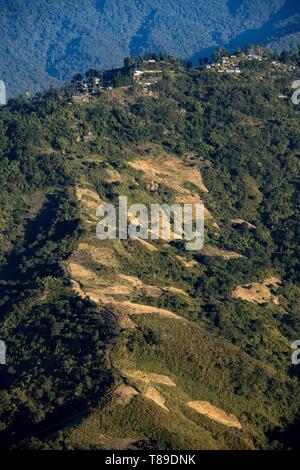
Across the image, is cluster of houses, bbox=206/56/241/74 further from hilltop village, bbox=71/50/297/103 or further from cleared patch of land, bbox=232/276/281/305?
cleared patch of land, bbox=232/276/281/305

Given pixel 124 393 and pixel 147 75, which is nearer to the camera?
pixel 124 393

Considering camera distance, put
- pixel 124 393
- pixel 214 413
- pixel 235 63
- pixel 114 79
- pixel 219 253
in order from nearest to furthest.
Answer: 1. pixel 124 393
2. pixel 214 413
3. pixel 219 253
4. pixel 114 79
5. pixel 235 63

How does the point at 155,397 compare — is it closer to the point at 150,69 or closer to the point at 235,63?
the point at 150,69

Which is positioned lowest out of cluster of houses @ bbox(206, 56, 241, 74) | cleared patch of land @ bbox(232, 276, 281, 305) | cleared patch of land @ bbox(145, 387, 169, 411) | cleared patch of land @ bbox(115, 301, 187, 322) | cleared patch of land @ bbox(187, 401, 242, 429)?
cleared patch of land @ bbox(187, 401, 242, 429)

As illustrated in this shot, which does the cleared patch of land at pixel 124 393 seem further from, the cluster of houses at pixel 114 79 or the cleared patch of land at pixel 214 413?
the cluster of houses at pixel 114 79

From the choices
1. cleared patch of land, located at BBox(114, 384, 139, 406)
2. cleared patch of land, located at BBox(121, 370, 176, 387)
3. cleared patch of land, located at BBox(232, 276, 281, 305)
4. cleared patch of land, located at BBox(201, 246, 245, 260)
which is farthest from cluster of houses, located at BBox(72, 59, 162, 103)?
cleared patch of land, located at BBox(114, 384, 139, 406)

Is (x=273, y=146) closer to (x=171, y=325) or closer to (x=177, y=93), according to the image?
(x=177, y=93)

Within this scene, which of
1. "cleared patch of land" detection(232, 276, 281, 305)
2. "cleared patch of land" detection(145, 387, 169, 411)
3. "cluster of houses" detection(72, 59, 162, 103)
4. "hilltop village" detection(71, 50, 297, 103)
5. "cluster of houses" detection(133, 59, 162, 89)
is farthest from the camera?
"cluster of houses" detection(133, 59, 162, 89)

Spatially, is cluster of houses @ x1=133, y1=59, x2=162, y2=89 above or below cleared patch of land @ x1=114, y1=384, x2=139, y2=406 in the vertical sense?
above

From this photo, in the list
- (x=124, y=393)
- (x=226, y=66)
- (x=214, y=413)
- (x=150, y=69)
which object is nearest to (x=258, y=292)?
(x=214, y=413)
